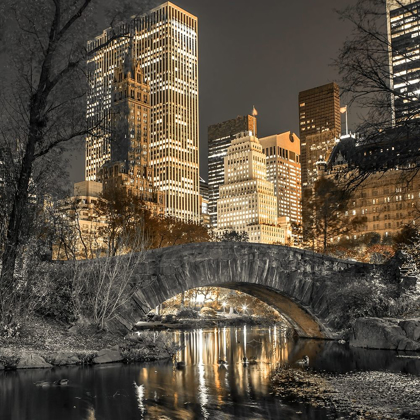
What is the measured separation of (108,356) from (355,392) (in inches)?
338

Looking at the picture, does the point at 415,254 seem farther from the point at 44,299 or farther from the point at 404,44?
the point at 404,44

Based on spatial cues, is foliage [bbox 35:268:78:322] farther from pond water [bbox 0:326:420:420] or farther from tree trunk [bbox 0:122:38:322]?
pond water [bbox 0:326:420:420]

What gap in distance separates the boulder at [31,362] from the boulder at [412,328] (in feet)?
49.8

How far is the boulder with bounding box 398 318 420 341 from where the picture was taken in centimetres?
2405

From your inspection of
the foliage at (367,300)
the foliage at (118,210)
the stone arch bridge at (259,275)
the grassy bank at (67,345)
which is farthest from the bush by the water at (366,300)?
the foliage at (118,210)

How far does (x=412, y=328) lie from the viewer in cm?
2433

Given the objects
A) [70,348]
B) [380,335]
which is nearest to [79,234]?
[70,348]

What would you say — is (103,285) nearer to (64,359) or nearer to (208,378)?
(64,359)

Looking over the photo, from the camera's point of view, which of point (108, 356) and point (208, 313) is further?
point (208, 313)

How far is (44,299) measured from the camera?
68.2 feet

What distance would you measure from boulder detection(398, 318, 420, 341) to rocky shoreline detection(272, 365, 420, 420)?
7.40 meters

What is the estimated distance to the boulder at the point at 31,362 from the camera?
1720 centimetres

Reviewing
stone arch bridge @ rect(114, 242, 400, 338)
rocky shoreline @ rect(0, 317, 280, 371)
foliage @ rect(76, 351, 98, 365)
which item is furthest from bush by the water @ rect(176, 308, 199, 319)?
foliage @ rect(76, 351, 98, 365)

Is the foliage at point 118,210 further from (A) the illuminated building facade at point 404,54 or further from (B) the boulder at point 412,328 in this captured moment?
(A) the illuminated building facade at point 404,54
